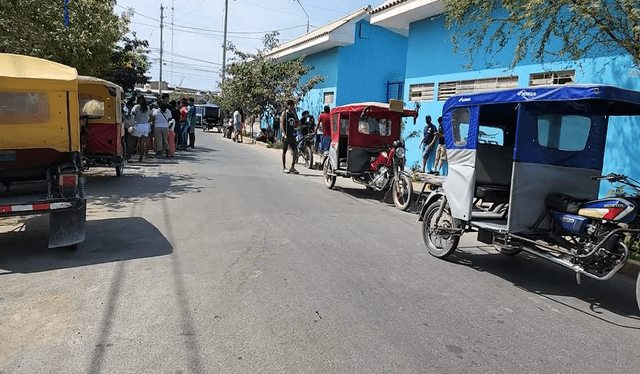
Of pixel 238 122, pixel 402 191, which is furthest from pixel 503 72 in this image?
pixel 238 122

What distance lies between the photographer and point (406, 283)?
16.8ft

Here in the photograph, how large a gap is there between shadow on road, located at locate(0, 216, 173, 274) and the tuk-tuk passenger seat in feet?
13.7

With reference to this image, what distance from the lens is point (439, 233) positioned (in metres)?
Result: 6.21

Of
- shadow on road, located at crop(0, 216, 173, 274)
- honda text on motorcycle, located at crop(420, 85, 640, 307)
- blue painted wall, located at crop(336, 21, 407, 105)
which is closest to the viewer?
honda text on motorcycle, located at crop(420, 85, 640, 307)

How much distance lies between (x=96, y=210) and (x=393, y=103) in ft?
20.8

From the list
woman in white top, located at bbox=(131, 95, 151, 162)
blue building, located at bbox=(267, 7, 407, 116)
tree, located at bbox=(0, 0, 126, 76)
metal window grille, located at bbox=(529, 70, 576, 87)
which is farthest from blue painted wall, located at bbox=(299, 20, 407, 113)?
tree, located at bbox=(0, 0, 126, 76)

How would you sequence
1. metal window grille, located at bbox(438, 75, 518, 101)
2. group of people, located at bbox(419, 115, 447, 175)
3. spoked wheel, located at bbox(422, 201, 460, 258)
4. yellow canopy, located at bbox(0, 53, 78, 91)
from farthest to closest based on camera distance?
1. group of people, located at bbox(419, 115, 447, 175)
2. metal window grille, located at bbox(438, 75, 518, 101)
3. spoked wheel, located at bbox(422, 201, 460, 258)
4. yellow canopy, located at bbox(0, 53, 78, 91)

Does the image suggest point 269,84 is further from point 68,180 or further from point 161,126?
point 68,180

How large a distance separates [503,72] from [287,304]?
8844 mm

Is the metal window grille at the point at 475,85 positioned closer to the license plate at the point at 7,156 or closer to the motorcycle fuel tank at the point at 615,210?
the motorcycle fuel tank at the point at 615,210

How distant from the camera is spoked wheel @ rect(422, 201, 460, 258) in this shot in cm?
601

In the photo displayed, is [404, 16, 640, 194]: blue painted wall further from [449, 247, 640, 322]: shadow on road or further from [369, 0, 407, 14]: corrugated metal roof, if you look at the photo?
[449, 247, 640, 322]: shadow on road

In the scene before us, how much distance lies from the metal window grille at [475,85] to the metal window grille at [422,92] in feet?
1.58

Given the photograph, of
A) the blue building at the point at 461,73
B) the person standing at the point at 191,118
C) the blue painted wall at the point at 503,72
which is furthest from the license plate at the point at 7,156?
the person standing at the point at 191,118
